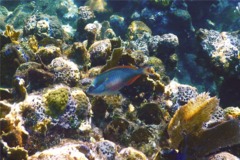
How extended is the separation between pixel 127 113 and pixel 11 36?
7.74 feet

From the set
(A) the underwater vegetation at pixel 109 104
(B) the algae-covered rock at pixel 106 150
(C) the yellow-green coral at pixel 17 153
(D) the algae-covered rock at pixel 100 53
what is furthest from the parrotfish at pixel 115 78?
(D) the algae-covered rock at pixel 100 53

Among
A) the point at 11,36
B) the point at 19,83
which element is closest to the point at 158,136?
the point at 19,83

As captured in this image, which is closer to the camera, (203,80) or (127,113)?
(127,113)

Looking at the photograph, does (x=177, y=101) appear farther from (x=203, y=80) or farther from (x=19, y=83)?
(x=203, y=80)

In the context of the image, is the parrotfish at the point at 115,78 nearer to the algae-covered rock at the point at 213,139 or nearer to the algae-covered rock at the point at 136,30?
the algae-covered rock at the point at 213,139

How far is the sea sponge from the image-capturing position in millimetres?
3268

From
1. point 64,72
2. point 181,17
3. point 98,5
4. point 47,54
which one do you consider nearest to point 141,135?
point 64,72

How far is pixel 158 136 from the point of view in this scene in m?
3.67

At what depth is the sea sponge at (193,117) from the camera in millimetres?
3268

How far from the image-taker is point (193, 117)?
329cm

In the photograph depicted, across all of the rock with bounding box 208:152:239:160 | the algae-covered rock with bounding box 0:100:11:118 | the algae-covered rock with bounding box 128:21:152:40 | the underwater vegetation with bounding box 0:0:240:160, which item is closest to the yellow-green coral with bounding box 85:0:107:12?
the algae-covered rock with bounding box 128:21:152:40

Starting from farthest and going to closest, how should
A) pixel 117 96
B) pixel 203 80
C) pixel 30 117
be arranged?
pixel 203 80 < pixel 117 96 < pixel 30 117

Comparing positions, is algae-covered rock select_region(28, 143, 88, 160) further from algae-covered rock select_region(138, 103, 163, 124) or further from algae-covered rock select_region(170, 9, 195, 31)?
algae-covered rock select_region(170, 9, 195, 31)

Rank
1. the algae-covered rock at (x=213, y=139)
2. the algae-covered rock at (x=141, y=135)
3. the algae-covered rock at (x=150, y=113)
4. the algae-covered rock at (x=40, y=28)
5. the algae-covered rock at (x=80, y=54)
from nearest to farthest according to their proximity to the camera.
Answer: the algae-covered rock at (x=213, y=139), the algae-covered rock at (x=141, y=135), the algae-covered rock at (x=150, y=113), the algae-covered rock at (x=80, y=54), the algae-covered rock at (x=40, y=28)
